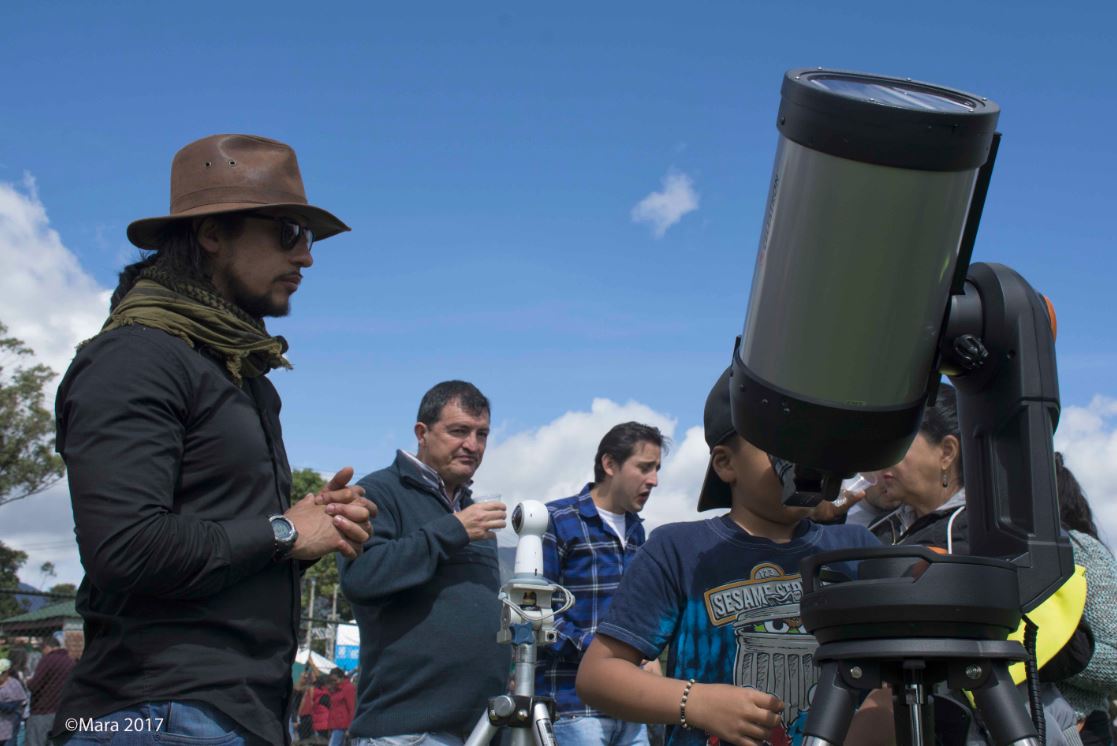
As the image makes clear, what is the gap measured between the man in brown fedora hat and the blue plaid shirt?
2503 mm

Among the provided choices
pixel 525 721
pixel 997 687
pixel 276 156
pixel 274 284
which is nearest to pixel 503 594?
pixel 525 721

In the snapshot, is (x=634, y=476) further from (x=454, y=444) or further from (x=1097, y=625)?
(x=1097, y=625)

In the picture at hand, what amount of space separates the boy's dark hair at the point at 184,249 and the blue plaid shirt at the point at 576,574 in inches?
103

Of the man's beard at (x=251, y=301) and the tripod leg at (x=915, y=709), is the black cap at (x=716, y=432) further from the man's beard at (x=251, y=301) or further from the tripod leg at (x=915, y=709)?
the man's beard at (x=251, y=301)

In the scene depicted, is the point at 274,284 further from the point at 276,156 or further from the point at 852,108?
the point at 852,108

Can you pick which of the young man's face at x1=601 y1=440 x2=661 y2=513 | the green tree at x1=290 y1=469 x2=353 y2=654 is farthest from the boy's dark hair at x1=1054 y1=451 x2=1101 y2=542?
the green tree at x1=290 y1=469 x2=353 y2=654

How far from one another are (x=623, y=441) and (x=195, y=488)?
349cm

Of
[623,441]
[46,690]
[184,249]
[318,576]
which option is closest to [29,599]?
[46,690]

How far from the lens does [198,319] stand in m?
2.23

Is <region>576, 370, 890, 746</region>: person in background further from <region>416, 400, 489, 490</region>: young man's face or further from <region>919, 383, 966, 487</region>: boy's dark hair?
<region>416, 400, 489, 490</region>: young man's face

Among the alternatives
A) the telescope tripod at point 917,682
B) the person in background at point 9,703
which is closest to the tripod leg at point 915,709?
the telescope tripod at point 917,682

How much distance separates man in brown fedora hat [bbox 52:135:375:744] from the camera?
1927 mm

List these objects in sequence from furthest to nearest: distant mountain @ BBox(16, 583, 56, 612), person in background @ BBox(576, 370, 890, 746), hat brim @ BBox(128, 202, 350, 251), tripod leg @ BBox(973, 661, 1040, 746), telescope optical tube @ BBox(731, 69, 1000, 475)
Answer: distant mountain @ BBox(16, 583, 56, 612) < hat brim @ BBox(128, 202, 350, 251) < person in background @ BBox(576, 370, 890, 746) < telescope optical tube @ BBox(731, 69, 1000, 475) < tripod leg @ BBox(973, 661, 1040, 746)

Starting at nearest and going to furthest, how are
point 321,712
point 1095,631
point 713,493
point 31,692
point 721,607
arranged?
1. point 721,607
2. point 713,493
3. point 1095,631
4. point 31,692
5. point 321,712
